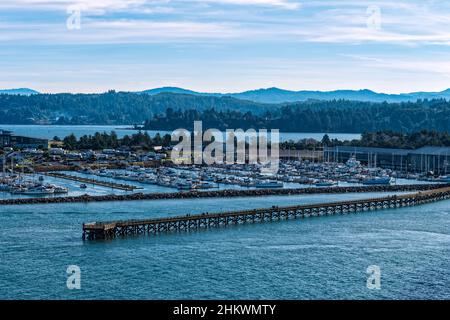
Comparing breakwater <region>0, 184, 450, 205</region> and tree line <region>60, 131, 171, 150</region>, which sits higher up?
tree line <region>60, 131, 171, 150</region>

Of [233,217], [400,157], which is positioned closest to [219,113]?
[400,157]

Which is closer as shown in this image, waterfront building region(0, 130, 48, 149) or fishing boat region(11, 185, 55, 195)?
fishing boat region(11, 185, 55, 195)

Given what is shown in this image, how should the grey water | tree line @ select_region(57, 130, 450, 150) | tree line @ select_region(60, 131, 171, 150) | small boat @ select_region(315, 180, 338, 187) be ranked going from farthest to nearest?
tree line @ select_region(60, 131, 171, 150), tree line @ select_region(57, 130, 450, 150), small boat @ select_region(315, 180, 338, 187), the grey water

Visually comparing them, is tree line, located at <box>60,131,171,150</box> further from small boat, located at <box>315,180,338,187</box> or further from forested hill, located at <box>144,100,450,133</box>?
forested hill, located at <box>144,100,450,133</box>

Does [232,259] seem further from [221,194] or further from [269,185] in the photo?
[269,185]

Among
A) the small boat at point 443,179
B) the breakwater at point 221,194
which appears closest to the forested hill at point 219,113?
the small boat at point 443,179

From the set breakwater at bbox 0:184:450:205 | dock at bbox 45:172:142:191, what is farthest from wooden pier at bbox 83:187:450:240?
dock at bbox 45:172:142:191

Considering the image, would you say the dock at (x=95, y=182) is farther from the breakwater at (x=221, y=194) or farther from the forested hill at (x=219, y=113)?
the forested hill at (x=219, y=113)

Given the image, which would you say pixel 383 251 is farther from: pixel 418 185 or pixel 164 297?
pixel 418 185

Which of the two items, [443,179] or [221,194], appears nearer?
[221,194]
